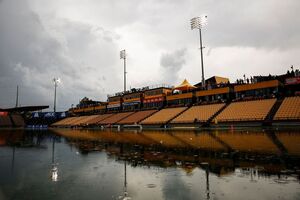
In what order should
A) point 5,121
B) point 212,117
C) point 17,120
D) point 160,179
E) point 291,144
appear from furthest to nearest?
point 17,120
point 5,121
point 212,117
point 291,144
point 160,179

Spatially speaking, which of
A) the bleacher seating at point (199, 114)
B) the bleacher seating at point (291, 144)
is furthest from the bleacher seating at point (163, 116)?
the bleacher seating at point (291, 144)

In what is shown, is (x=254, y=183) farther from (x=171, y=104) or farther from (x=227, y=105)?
(x=171, y=104)

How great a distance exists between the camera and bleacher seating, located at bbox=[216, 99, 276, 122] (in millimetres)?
37684

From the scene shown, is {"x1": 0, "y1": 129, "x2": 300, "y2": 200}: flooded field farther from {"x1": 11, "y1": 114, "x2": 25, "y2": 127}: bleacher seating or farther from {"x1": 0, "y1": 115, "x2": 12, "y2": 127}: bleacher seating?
{"x1": 11, "y1": 114, "x2": 25, "y2": 127}: bleacher seating

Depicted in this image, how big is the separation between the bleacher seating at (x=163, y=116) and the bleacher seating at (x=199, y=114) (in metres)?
2.42

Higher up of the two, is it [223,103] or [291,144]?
[223,103]

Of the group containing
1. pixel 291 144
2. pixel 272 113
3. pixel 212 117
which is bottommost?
pixel 291 144

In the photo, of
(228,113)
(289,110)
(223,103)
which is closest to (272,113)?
(289,110)

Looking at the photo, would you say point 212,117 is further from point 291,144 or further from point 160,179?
point 160,179

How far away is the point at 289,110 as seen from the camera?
3500 centimetres

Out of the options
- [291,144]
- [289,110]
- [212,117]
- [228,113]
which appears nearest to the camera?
[291,144]

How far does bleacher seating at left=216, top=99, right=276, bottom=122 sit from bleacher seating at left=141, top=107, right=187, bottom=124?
1170 cm

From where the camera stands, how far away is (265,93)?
43.3 m

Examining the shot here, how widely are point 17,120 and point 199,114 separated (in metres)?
76.2
